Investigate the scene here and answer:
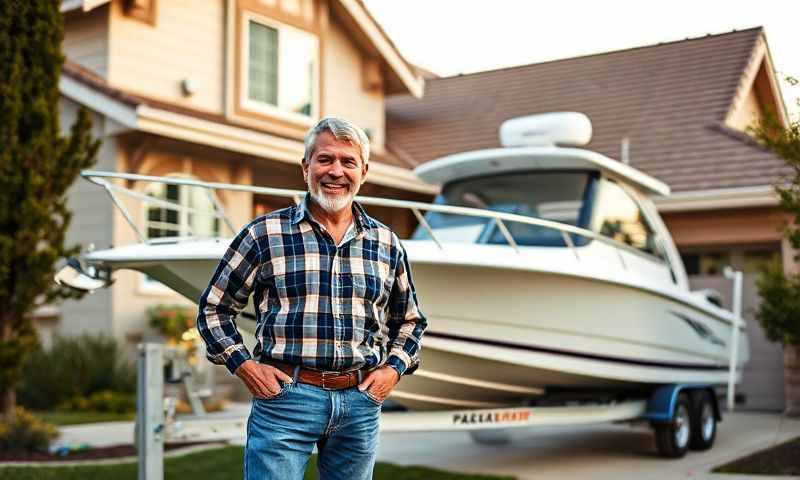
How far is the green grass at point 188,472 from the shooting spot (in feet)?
23.0

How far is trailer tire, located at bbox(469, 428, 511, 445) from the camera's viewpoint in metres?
9.02

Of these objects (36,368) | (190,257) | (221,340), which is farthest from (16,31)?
(221,340)

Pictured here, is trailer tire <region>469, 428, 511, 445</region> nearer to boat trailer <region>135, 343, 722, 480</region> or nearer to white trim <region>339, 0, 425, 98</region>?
boat trailer <region>135, 343, 722, 480</region>

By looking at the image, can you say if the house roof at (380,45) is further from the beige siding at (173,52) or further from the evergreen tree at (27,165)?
the evergreen tree at (27,165)

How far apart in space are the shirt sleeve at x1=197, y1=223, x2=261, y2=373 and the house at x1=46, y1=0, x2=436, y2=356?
7565mm

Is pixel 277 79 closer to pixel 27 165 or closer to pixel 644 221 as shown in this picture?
pixel 27 165

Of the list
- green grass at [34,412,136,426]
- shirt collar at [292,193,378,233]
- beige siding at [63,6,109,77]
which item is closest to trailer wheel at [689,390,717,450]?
shirt collar at [292,193,378,233]

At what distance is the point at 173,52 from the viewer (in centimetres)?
1264

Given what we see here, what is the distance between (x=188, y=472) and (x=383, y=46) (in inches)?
376

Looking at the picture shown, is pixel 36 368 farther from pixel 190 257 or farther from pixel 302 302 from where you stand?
pixel 302 302

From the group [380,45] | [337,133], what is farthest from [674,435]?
[380,45]

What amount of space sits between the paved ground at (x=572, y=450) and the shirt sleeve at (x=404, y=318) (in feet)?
13.4

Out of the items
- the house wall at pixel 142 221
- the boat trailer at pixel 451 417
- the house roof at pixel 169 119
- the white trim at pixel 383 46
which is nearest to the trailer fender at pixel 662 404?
the boat trailer at pixel 451 417

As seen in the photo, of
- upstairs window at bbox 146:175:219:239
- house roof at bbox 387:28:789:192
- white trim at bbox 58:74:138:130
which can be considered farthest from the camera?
house roof at bbox 387:28:789:192
